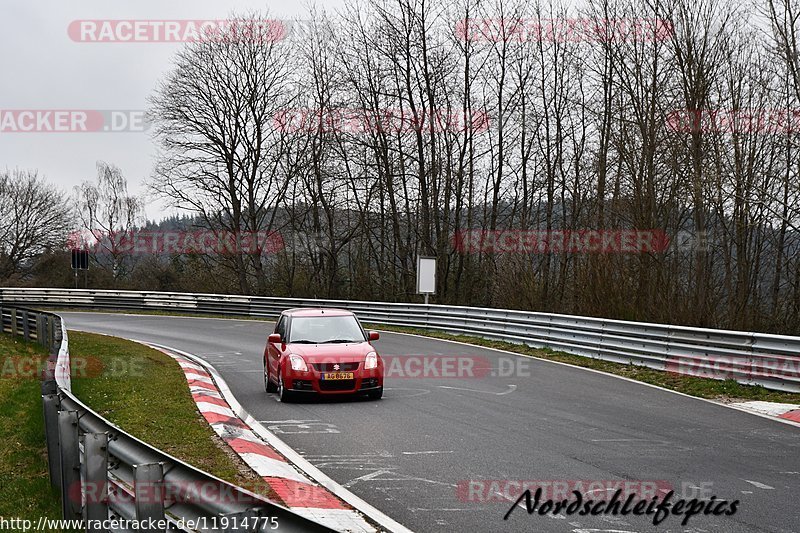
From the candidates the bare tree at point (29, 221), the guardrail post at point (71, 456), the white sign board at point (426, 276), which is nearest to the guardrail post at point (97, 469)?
the guardrail post at point (71, 456)

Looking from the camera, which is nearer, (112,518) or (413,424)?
(112,518)

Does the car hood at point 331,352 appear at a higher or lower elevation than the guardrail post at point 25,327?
higher

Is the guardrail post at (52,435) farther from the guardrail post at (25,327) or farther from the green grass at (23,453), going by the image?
the guardrail post at (25,327)

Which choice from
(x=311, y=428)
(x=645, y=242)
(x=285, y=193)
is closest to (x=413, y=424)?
(x=311, y=428)

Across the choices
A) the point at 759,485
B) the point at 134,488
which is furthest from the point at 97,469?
the point at 759,485

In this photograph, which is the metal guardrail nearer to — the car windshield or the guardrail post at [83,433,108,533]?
the guardrail post at [83,433,108,533]

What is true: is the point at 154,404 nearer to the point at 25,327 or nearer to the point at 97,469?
the point at 97,469

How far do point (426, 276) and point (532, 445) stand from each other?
68.5 feet

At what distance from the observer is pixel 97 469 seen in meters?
5.07

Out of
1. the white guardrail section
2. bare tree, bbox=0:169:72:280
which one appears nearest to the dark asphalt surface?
the white guardrail section

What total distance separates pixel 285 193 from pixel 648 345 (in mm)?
30518

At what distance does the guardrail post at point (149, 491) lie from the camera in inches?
161

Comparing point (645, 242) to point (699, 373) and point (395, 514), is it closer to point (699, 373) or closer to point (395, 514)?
point (699, 373)

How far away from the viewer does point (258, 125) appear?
44906 mm
